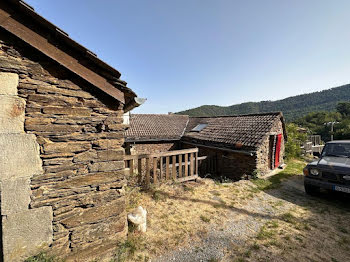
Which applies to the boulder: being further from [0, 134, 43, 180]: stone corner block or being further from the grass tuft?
[0, 134, 43, 180]: stone corner block

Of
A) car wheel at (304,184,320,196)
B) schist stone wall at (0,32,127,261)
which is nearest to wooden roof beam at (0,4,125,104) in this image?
schist stone wall at (0,32,127,261)

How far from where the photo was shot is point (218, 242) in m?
3.41

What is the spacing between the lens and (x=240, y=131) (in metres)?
9.80

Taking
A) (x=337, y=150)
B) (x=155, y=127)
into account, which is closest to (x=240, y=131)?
(x=337, y=150)

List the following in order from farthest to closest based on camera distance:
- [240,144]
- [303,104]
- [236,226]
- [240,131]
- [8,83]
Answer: [303,104], [240,131], [240,144], [236,226], [8,83]

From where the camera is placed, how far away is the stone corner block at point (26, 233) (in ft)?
7.07

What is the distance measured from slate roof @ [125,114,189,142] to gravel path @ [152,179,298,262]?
9.14 metres

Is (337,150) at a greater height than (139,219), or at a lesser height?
greater

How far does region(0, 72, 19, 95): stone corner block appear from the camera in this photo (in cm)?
213

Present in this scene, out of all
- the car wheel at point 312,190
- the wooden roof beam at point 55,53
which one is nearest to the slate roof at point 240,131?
the car wheel at point 312,190

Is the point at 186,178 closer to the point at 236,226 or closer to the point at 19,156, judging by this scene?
the point at 236,226

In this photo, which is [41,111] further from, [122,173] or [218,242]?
[218,242]

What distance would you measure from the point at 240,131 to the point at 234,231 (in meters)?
6.96

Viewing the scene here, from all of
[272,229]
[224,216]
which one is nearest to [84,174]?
[224,216]
